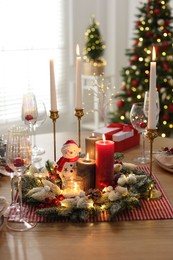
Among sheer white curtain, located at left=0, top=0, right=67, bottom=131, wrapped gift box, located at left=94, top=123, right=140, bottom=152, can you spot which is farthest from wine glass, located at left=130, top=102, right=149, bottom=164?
sheer white curtain, located at left=0, top=0, right=67, bottom=131

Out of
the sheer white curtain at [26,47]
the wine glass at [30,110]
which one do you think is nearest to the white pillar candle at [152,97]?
the wine glass at [30,110]

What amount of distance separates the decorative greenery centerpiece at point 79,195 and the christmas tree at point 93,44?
284 centimetres

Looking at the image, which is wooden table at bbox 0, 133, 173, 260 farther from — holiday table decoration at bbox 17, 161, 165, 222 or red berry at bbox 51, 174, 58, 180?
red berry at bbox 51, 174, 58, 180

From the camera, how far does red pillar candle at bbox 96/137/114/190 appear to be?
4.63ft

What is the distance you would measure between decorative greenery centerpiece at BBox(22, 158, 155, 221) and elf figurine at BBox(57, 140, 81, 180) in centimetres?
3

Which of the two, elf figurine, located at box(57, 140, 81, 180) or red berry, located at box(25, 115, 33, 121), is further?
red berry, located at box(25, 115, 33, 121)

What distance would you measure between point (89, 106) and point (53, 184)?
132 inches

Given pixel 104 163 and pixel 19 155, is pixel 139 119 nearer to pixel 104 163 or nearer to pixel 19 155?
pixel 104 163

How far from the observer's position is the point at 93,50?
425 centimetres

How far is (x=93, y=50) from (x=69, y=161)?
2896 mm

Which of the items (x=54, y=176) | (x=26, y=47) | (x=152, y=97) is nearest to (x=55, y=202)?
(x=54, y=176)

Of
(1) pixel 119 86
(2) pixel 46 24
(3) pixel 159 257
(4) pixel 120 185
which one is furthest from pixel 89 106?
(3) pixel 159 257

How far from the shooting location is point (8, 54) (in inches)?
159

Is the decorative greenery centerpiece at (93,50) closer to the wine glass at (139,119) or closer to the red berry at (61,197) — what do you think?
the wine glass at (139,119)
